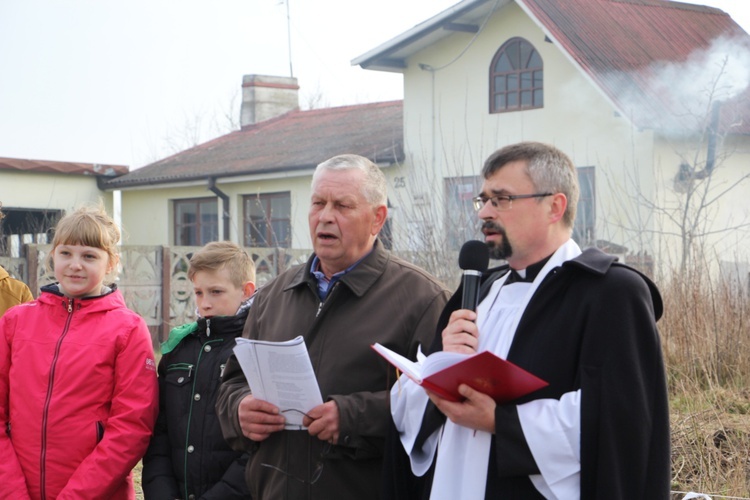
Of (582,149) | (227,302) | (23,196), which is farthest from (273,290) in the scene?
(23,196)

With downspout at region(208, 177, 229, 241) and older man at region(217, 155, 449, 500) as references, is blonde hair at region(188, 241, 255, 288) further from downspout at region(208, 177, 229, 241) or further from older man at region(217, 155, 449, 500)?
downspout at region(208, 177, 229, 241)

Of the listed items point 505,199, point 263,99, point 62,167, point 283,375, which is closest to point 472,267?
point 505,199

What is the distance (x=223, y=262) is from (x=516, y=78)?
683 inches

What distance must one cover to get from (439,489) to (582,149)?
1697cm

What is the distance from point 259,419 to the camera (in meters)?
3.91

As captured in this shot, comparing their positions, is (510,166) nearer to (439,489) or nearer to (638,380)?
(638,380)

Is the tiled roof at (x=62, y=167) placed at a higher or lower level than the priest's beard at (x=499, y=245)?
higher

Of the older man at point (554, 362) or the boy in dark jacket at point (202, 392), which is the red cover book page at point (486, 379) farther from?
the boy in dark jacket at point (202, 392)

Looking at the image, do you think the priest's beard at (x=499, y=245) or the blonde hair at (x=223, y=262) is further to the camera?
the blonde hair at (x=223, y=262)

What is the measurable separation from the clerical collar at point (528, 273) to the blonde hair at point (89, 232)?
77.7 inches

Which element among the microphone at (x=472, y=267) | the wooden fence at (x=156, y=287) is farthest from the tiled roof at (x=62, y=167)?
the microphone at (x=472, y=267)

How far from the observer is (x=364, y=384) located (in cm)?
396

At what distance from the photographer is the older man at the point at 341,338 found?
3.90 meters

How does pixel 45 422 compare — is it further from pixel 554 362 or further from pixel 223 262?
pixel 554 362
